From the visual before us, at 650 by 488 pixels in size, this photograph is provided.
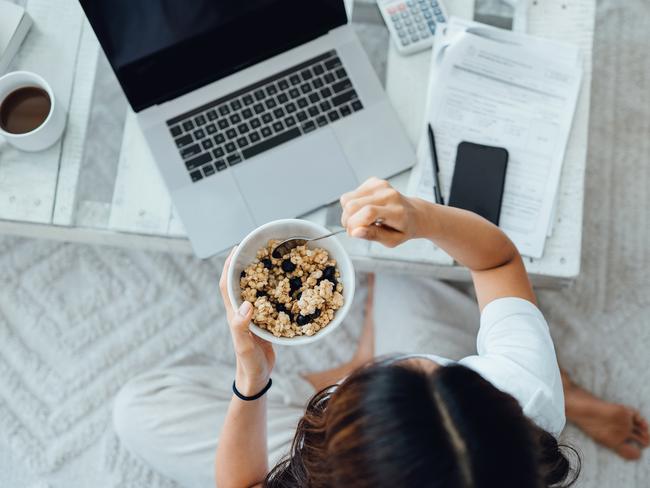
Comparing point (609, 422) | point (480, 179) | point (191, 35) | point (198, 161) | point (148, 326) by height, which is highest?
point (191, 35)

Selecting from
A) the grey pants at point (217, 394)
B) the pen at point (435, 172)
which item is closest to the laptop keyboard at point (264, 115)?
the pen at point (435, 172)

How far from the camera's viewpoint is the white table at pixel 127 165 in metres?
0.78

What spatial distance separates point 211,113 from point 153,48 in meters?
0.10

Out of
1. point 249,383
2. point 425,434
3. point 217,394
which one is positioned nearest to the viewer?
point 425,434

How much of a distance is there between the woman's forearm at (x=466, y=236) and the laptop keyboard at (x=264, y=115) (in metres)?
0.20

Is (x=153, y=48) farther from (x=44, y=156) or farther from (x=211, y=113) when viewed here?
(x=44, y=156)

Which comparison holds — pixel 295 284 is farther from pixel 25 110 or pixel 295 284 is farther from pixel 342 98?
pixel 25 110

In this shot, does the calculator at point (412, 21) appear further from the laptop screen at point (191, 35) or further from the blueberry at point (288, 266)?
the blueberry at point (288, 266)

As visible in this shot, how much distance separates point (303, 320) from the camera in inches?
23.7

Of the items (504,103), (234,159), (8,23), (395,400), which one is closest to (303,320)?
(395,400)

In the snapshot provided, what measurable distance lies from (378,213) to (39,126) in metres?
0.46

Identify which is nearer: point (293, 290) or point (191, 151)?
point (293, 290)

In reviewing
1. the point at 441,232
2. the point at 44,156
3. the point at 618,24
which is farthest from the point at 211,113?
the point at 618,24

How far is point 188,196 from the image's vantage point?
77cm
